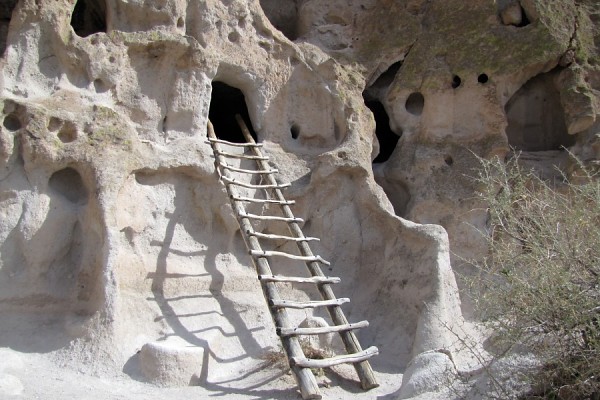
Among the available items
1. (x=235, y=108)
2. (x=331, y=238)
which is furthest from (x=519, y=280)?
(x=235, y=108)

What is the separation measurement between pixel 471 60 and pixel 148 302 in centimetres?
419

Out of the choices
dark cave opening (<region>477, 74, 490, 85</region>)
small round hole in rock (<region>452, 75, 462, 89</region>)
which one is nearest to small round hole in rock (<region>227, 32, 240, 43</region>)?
small round hole in rock (<region>452, 75, 462, 89</region>)

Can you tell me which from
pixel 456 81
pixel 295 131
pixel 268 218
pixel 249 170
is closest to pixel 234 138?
pixel 295 131

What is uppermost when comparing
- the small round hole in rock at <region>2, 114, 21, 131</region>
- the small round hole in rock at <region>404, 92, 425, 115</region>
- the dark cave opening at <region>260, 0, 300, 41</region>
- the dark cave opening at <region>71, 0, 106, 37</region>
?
the dark cave opening at <region>260, 0, 300, 41</region>

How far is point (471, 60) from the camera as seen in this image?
27.3ft

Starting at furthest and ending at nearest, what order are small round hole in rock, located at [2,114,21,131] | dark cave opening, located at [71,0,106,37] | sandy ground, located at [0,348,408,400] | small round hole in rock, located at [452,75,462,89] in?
small round hole in rock, located at [452,75,462,89]
dark cave opening, located at [71,0,106,37]
small round hole in rock, located at [2,114,21,131]
sandy ground, located at [0,348,408,400]

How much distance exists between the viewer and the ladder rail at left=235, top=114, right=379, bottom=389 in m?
5.80

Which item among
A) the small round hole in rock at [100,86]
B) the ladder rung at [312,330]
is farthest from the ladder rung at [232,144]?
the ladder rung at [312,330]

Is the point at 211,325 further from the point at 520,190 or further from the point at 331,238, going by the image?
the point at 520,190

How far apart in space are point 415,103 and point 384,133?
877mm

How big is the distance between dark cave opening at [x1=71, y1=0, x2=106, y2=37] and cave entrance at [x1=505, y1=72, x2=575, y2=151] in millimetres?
4405

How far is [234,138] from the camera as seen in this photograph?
8.71 metres

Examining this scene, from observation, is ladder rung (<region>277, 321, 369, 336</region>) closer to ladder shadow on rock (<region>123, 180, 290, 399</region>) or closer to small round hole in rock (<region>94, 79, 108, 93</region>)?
ladder shadow on rock (<region>123, 180, 290, 399</region>)

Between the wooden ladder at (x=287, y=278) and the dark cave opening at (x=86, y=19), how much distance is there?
1798 millimetres
